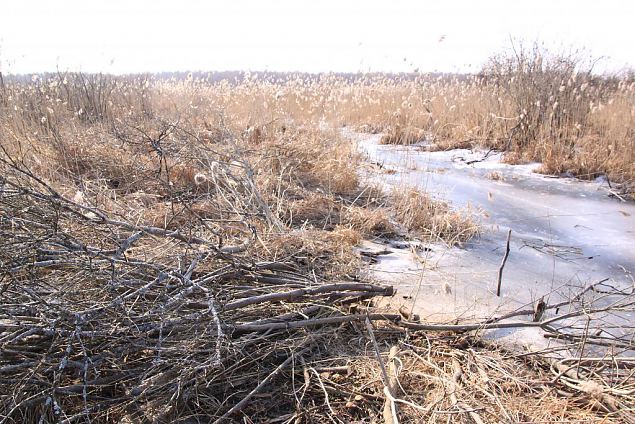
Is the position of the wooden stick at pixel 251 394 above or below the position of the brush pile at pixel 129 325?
below

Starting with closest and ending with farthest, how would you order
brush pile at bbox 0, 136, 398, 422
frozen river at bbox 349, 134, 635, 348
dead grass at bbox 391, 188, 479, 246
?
brush pile at bbox 0, 136, 398, 422 → frozen river at bbox 349, 134, 635, 348 → dead grass at bbox 391, 188, 479, 246

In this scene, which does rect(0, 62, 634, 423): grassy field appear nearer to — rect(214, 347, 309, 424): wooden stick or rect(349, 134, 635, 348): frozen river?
rect(214, 347, 309, 424): wooden stick

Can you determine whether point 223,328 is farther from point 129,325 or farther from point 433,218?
point 433,218

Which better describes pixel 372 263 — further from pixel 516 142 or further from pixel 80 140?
pixel 516 142

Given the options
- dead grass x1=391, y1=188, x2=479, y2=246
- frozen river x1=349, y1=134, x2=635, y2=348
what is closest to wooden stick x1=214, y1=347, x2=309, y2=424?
frozen river x1=349, y1=134, x2=635, y2=348

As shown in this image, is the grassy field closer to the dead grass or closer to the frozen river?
the dead grass

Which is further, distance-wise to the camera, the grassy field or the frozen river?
the frozen river

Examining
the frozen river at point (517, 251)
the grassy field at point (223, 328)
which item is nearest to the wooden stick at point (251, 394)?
the grassy field at point (223, 328)

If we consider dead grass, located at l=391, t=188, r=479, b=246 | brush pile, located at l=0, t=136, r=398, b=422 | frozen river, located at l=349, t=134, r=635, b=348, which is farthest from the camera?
dead grass, located at l=391, t=188, r=479, b=246

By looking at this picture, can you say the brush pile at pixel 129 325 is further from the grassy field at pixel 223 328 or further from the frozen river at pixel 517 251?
the frozen river at pixel 517 251

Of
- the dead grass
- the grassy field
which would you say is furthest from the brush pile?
the dead grass

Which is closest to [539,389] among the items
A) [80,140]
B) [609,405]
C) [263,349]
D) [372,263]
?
[609,405]

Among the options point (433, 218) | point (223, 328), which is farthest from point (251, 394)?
point (433, 218)

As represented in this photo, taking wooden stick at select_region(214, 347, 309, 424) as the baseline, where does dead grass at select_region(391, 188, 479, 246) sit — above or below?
above
